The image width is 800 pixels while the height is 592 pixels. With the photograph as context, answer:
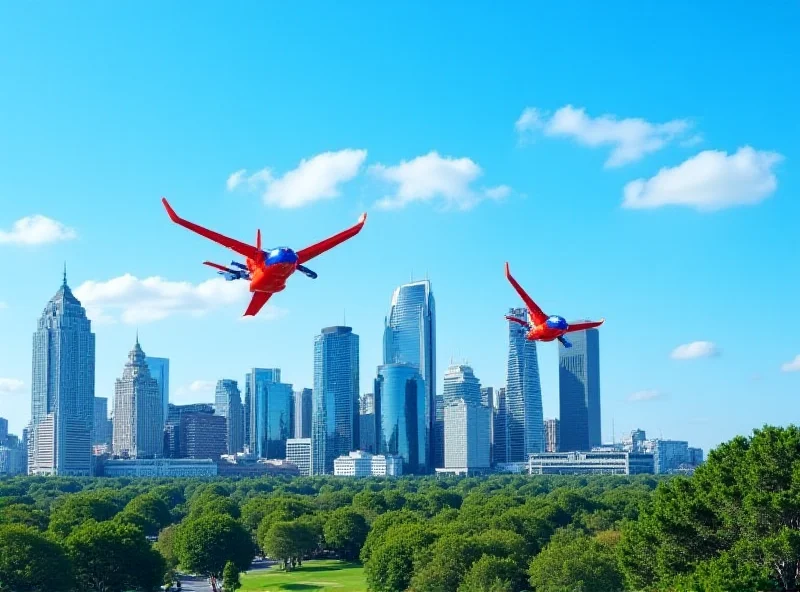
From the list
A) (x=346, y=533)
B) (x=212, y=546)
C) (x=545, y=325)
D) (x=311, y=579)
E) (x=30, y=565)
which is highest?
(x=545, y=325)

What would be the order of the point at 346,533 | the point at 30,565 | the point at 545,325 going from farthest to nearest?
1. the point at 346,533
2. the point at 30,565
3. the point at 545,325

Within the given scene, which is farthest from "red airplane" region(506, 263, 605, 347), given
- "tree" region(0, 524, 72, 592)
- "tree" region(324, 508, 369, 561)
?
"tree" region(324, 508, 369, 561)

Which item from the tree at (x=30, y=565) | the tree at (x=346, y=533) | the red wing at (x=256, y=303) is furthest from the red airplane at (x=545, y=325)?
the tree at (x=346, y=533)

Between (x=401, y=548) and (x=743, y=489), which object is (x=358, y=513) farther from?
(x=743, y=489)

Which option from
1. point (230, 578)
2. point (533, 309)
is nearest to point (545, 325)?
point (533, 309)

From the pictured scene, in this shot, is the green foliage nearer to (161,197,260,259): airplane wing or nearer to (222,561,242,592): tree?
(222,561,242,592): tree

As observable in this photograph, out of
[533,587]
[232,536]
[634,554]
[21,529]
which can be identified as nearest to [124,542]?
[21,529]

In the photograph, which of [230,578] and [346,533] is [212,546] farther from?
[346,533]

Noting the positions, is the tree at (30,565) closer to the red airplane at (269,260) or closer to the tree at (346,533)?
the tree at (346,533)
